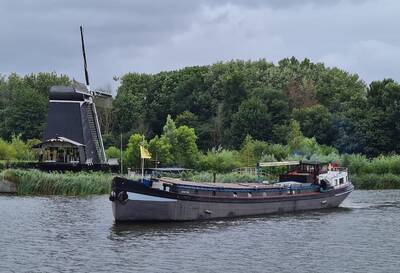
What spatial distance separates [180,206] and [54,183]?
73.3ft

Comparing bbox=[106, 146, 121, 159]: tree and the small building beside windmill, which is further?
bbox=[106, 146, 121, 159]: tree

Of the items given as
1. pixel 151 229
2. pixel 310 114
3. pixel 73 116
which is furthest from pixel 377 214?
pixel 310 114

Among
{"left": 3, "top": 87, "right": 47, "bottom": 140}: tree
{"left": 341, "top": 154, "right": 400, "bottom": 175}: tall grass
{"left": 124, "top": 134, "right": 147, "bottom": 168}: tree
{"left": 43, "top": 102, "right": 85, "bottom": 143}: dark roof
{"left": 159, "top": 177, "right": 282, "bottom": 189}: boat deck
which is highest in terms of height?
{"left": 3, "top": 87, "right": 47, "bottom": 140}: tree

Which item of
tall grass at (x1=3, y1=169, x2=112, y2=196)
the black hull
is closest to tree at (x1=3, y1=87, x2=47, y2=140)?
tall grass at (x1=3, y1=169, x2=112, y2=196)

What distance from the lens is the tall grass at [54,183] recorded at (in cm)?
6950

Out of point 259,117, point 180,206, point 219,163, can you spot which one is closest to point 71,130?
point 219,163

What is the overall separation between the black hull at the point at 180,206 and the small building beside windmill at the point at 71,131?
1607 inches

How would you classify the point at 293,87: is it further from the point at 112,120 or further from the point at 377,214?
the point at 377,214

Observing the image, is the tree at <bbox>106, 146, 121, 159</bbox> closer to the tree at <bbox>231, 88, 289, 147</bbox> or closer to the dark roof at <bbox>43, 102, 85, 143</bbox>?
the dark roof at <bbox>43, 102, 85, 143</bbox>

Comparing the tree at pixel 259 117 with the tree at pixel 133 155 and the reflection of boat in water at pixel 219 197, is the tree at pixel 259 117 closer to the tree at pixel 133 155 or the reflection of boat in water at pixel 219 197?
the tree at pixel 133 155

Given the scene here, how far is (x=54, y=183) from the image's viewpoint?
69.6m

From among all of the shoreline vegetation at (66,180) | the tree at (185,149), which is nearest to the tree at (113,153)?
the tree at (185,149)

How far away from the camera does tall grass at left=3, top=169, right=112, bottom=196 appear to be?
6950 cm

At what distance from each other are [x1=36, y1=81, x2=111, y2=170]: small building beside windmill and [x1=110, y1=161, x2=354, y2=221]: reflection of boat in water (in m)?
36.4
